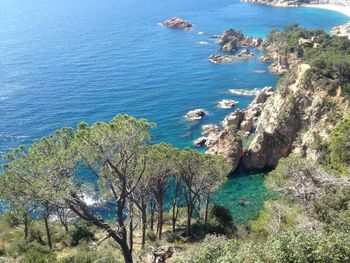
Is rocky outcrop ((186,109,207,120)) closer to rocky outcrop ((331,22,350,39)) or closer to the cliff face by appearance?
rocky outcrop ((331,22,350,39))

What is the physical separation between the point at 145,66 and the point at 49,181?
85920mm

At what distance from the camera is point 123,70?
103 metres

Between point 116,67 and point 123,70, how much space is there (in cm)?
327

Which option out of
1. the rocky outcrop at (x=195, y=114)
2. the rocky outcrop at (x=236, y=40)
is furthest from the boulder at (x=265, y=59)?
the rocky outcrop at (x=195, y=114)

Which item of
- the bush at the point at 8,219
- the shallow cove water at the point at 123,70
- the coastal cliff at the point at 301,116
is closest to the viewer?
the bush at the point at 8,219

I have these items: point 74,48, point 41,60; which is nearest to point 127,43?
point 74,48

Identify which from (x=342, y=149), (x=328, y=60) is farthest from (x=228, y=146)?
(x=342, y=149)

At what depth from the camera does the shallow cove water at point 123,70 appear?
7500 cm

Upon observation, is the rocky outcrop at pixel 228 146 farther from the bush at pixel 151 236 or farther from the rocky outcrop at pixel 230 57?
the rocky outcrop at pixel 230 57

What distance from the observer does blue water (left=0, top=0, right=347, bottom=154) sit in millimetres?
78000

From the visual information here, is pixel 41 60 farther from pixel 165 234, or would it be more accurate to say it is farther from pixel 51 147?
pixel 51 147

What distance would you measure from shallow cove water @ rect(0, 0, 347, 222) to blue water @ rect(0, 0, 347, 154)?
22 cm

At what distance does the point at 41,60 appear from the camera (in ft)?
356

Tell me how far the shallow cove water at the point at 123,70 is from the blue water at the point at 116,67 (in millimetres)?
222
